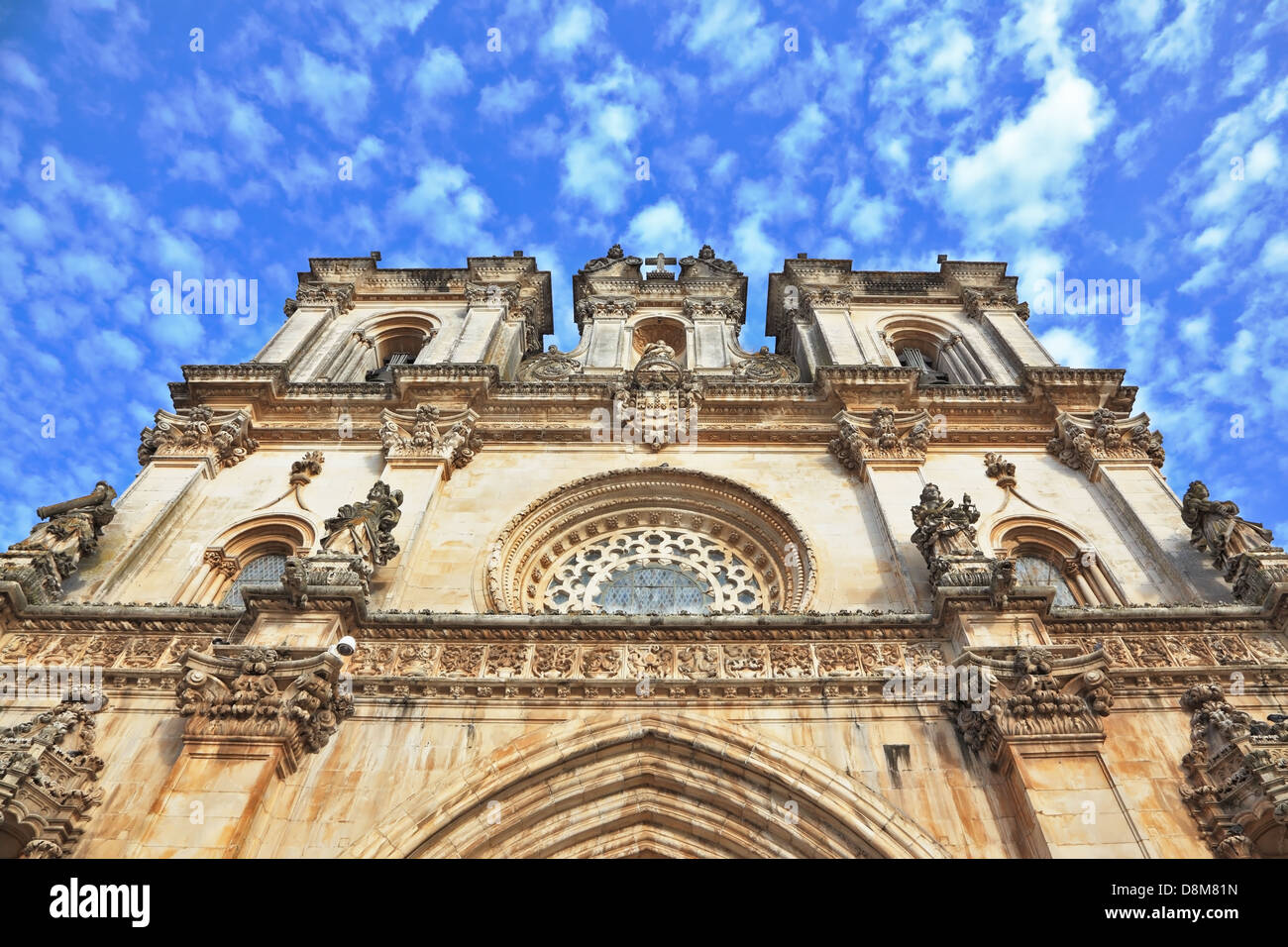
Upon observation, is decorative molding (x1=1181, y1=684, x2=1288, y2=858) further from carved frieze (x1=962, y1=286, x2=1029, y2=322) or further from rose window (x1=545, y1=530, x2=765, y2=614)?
carved frieze (x1=962, y1=286, x2=1029, y2=322)

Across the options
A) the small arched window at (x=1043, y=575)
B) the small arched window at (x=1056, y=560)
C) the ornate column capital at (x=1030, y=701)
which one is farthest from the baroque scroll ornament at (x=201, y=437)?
the small arched window at (x=1043, y=575)

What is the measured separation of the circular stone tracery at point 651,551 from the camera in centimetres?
1355

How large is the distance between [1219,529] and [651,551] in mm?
8856

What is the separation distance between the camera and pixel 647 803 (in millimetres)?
9711

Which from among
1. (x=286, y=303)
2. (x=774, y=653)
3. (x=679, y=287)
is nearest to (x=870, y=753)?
(x=774, y=653)

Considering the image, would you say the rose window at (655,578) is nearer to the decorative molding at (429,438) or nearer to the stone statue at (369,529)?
the stone statue at (369,529)

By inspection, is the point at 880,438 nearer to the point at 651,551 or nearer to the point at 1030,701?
the point at 651,551

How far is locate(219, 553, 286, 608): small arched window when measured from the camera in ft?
44.3

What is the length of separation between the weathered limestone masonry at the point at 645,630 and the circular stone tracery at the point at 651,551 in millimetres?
68

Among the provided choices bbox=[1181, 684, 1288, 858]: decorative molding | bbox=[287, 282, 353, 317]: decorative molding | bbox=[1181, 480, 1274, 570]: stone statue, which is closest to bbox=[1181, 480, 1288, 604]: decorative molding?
bbox=[1181, 480, 1274, 570]: stone statue

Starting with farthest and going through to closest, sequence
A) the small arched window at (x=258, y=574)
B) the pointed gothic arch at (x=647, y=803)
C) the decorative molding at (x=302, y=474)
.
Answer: the decorative molding at (x=302, y=474) < the small arched window at (x=258, y=574) < the pointed gothic arch at (x=647, y=803)

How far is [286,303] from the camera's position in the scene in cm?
2322

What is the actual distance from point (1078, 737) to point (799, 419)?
9.04 m

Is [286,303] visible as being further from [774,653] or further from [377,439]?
[774,653]
